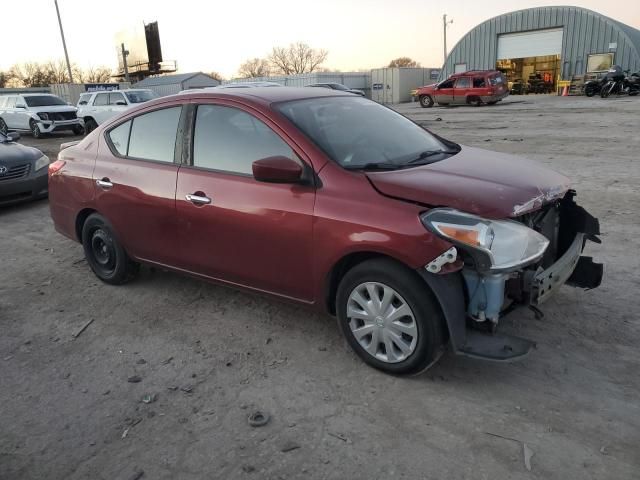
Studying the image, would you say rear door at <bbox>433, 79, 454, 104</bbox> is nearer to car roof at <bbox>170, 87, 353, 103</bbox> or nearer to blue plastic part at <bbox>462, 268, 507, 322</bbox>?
car roof at <bbox>170, 87, 353, 103</bbox>

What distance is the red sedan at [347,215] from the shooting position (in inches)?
114

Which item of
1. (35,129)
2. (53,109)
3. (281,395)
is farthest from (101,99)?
(281,395)

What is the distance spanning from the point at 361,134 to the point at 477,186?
1.01m

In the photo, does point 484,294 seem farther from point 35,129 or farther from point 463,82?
point 463,82

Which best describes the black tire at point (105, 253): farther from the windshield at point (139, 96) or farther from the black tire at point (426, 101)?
the black tire at point (426, 101)

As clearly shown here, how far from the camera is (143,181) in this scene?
4168 mm

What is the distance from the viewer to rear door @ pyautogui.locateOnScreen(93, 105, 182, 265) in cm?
405

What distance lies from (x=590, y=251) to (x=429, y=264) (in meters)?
2.95

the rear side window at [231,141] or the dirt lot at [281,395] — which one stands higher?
the rear side window at [231,141]

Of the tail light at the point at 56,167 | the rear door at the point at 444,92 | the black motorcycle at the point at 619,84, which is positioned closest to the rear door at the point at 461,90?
the rear door at the point at 444,92

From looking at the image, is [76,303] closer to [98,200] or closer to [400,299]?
[98,200]

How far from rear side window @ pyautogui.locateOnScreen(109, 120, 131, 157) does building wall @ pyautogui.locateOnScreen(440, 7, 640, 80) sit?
37.9 metres

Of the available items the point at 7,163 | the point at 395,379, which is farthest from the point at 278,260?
the point at 7,163

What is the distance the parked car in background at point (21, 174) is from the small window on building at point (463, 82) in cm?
2482
